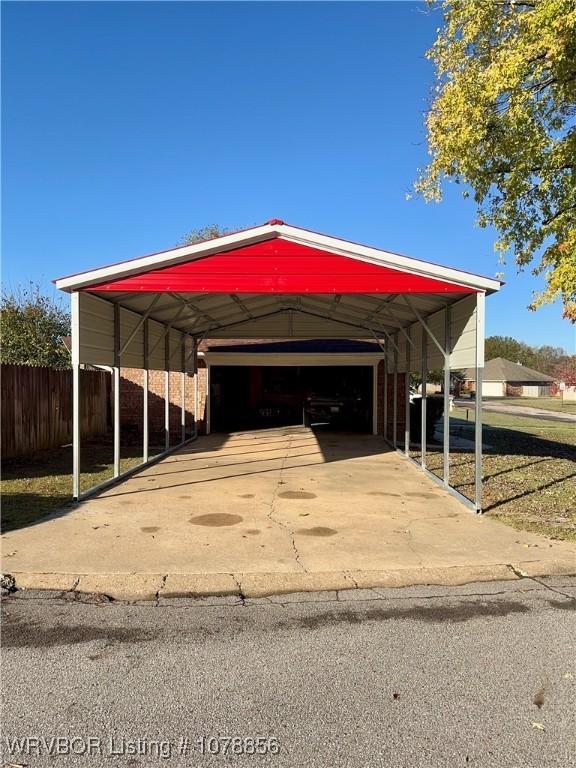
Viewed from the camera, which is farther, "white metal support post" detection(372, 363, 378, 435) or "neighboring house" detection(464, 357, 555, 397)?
"neighboring house" detection(464, 357, 555, 397)

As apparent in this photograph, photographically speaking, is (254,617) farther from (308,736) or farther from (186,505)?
(186,505)

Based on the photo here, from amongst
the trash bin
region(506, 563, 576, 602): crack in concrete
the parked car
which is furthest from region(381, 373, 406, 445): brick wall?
region(506, 563, 576, 602): crack in concrete

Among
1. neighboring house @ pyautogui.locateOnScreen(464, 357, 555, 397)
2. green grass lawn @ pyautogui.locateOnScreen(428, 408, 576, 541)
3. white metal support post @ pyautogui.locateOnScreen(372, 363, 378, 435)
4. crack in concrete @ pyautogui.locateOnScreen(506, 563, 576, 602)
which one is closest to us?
crack in concrete @ pyautogui.locateOnScreen(506, 563, 576, 602)

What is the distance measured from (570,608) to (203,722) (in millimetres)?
3100

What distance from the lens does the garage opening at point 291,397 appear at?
771 inches

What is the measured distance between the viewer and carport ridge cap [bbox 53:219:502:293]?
25.8ft

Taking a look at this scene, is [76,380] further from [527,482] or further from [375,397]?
[375,397]

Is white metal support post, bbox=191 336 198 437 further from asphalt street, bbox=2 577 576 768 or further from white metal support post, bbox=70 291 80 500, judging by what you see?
asphalt street, bbox=2 577 576 768

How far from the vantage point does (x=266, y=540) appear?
6312mm

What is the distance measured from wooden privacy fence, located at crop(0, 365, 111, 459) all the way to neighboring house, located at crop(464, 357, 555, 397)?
7334 cm

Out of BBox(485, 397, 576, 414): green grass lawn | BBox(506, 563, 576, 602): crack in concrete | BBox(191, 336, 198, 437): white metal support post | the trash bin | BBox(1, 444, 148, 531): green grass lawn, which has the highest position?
BBox(191, 336, 198, 437): white metal support post

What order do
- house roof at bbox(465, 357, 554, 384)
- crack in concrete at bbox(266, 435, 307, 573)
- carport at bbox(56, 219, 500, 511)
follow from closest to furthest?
crack in concrete at bbox(266, 435, 307, 573) → carport at bbox(56, 219, 500, 511) → house roof at bbox(465, 357, 554, 384)

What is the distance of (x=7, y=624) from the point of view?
4.19 metres

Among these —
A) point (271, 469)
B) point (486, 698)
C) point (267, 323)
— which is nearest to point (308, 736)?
point (486, 698)
